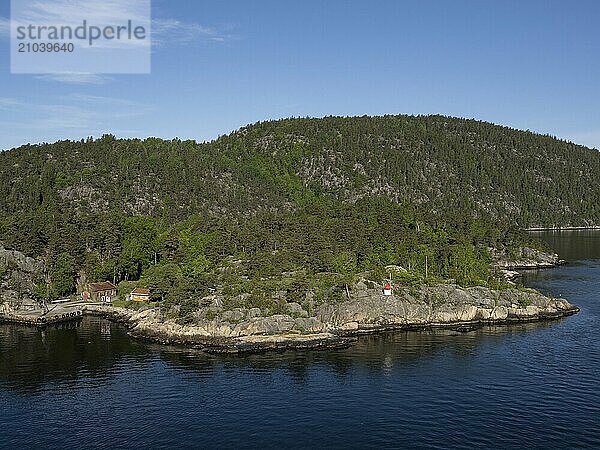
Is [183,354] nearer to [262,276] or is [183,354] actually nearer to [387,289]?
[262,276]

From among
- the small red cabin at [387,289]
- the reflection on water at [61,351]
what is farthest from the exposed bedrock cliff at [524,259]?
the reflection on water at [61,351]

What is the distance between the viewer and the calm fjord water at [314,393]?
5334 centimetres

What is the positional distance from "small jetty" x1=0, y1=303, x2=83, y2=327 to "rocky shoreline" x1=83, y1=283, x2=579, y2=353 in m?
3.19

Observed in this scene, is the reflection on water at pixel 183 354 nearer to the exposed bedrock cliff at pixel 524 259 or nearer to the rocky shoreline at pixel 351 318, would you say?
the rocky shoreline at pixel 351 318

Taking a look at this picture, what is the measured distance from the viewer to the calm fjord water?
175ft

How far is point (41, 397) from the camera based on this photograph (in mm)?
64062

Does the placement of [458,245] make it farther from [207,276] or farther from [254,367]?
[254,367]

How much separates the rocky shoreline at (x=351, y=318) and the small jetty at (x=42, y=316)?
10.5 ft

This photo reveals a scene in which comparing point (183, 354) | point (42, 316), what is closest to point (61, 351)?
point (183, 354)

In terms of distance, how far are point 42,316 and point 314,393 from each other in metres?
55.6

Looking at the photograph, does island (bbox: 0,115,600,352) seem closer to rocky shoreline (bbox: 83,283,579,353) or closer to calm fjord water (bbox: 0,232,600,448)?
rocky shoreline (bbox: 83,283,579,353)

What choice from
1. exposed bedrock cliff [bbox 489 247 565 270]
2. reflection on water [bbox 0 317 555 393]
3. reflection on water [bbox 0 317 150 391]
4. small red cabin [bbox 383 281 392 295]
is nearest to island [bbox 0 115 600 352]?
small red cabin [bbox 383 281 392 295]

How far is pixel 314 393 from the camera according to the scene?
2522 inches

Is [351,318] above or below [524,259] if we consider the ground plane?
below
